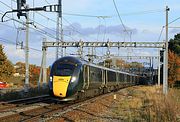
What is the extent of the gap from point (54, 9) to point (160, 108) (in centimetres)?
1074

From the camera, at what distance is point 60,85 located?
24484 millimetres

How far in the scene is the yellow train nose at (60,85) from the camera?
24438 mm

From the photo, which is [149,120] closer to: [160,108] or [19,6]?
[160,108]

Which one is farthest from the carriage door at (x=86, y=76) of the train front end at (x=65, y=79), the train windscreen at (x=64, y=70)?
the train windscreen at (x=64, y=70)

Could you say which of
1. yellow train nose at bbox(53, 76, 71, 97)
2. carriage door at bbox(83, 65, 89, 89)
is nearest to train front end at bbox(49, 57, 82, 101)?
yellow train nose at bbox(53, 76, 71, 97)

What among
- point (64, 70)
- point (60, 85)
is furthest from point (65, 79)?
point (64, 70)

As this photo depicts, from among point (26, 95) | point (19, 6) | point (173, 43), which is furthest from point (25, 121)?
point (173, 43)

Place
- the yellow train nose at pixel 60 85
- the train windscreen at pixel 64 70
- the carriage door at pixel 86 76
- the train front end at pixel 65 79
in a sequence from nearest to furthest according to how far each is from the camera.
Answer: the yellow train nose at pixel 60 85
the train front end at pixel 65 79
the train windscreen at pixel 64 70
the carriage door at pixel 86 76

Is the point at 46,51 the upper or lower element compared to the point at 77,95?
upper

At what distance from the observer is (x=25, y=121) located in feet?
50.9

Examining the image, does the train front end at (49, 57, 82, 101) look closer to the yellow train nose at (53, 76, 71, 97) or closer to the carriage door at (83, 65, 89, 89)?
the yellow train nose at (53, 76, 71, 97)

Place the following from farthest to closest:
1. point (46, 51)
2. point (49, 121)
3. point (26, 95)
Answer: point (46, 51) < point (26, 95) < point (49, 121)

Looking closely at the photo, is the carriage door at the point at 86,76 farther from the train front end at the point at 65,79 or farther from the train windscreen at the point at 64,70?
the train windscreen at the point at 64,70

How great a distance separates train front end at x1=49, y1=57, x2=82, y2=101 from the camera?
24.5m
